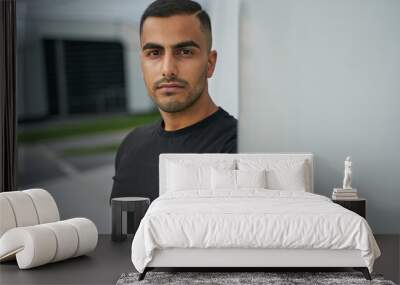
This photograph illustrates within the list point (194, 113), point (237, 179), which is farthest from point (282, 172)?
point (194, 113)

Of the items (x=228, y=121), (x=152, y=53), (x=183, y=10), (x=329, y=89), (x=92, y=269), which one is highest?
(x=183, y=10)

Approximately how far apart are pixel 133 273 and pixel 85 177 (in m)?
2.52

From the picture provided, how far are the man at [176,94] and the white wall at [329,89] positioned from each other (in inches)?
14.4

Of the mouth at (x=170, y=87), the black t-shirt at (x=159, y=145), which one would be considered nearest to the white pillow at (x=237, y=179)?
the black t-shirt at (x=159, y=145)

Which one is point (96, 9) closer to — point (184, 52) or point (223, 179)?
point (184, 52)

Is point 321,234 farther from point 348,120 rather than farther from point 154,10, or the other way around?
point 154,10

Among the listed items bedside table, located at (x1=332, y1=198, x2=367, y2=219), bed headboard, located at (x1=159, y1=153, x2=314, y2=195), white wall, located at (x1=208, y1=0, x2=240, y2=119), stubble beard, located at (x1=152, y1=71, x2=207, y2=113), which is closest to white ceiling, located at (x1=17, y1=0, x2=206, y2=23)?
white wall, located at (x1=208, y1=0, x2=240, y2=119)

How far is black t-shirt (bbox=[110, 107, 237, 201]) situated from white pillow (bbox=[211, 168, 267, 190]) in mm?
654

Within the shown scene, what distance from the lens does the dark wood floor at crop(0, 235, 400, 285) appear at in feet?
17.5

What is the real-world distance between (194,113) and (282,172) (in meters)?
1.15

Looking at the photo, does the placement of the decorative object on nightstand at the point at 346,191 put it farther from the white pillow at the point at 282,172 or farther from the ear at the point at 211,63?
the ear at the point at 211,63

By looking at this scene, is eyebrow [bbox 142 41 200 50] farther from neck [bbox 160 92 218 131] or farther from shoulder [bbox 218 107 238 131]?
shoulder [bbox 218 107 238 131]

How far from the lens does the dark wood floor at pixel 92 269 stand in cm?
533

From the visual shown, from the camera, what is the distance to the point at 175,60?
24.4ft
